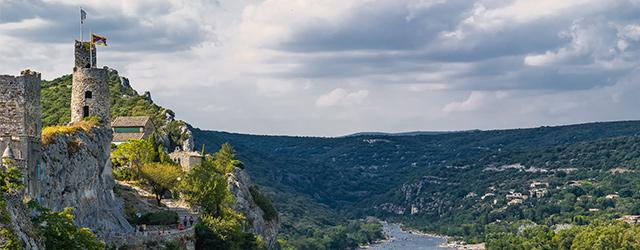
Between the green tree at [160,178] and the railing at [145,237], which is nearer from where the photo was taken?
the railing at [145,237]

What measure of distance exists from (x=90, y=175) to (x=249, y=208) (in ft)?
160

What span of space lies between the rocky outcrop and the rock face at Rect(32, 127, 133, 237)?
34.8ft

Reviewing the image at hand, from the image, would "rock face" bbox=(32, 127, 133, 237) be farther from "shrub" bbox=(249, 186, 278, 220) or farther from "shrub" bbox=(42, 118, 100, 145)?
"shrub" bbox=(249, 186, 278, 220)

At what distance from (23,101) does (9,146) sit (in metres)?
2.29

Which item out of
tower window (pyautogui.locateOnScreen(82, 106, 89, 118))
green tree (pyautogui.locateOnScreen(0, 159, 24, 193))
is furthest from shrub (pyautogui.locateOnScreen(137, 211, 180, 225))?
green tree (pyautogui.locateOnScreen(0, 159, 24, 193))

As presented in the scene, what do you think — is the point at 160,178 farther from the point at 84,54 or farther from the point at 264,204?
the point at 264,204

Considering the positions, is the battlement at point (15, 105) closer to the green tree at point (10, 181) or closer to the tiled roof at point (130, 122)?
the green tree at point (10, 181)

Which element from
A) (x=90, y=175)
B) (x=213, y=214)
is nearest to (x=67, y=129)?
(x=90, y=175)

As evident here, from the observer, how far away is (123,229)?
6247 cm

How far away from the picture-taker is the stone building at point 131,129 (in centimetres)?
10100

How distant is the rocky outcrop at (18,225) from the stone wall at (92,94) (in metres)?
31.3

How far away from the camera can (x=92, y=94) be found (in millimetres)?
67250

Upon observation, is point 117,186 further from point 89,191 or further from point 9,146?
point 9,146

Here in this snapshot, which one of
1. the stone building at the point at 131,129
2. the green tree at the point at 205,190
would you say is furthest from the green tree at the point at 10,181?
the stone building at the point at 131,129
